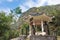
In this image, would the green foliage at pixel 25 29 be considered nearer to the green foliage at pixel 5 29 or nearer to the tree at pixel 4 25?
the green foliage at pixel 5 29

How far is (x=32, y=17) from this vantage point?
2095 centimetres

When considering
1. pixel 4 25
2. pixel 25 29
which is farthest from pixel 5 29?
pixel 25 29

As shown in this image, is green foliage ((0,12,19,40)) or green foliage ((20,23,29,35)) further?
green foliage ((20,23,29,35))

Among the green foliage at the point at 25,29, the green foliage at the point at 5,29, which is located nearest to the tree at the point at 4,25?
the green foliage at the point at 5,29

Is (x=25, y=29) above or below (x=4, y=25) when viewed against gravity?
below

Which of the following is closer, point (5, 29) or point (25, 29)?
point (5, 29)

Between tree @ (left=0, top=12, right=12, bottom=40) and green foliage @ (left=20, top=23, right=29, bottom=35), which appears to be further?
green foliage @ (left=20, top=23, right=29, bottom=35)

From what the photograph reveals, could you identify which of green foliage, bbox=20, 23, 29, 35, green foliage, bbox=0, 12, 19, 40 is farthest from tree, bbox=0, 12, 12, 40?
green foliage, bbox=20, 23, 29, 35

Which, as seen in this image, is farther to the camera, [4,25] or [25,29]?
[25,29]

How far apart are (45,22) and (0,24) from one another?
29.5 ft

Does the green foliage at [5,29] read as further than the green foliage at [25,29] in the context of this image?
No

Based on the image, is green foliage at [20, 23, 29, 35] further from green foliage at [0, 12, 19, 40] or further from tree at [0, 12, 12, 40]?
tree at [0, 12, 12, 40]

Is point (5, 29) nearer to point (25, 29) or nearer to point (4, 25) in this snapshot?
point (4, 25)

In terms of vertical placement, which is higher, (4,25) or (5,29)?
(4,25)
